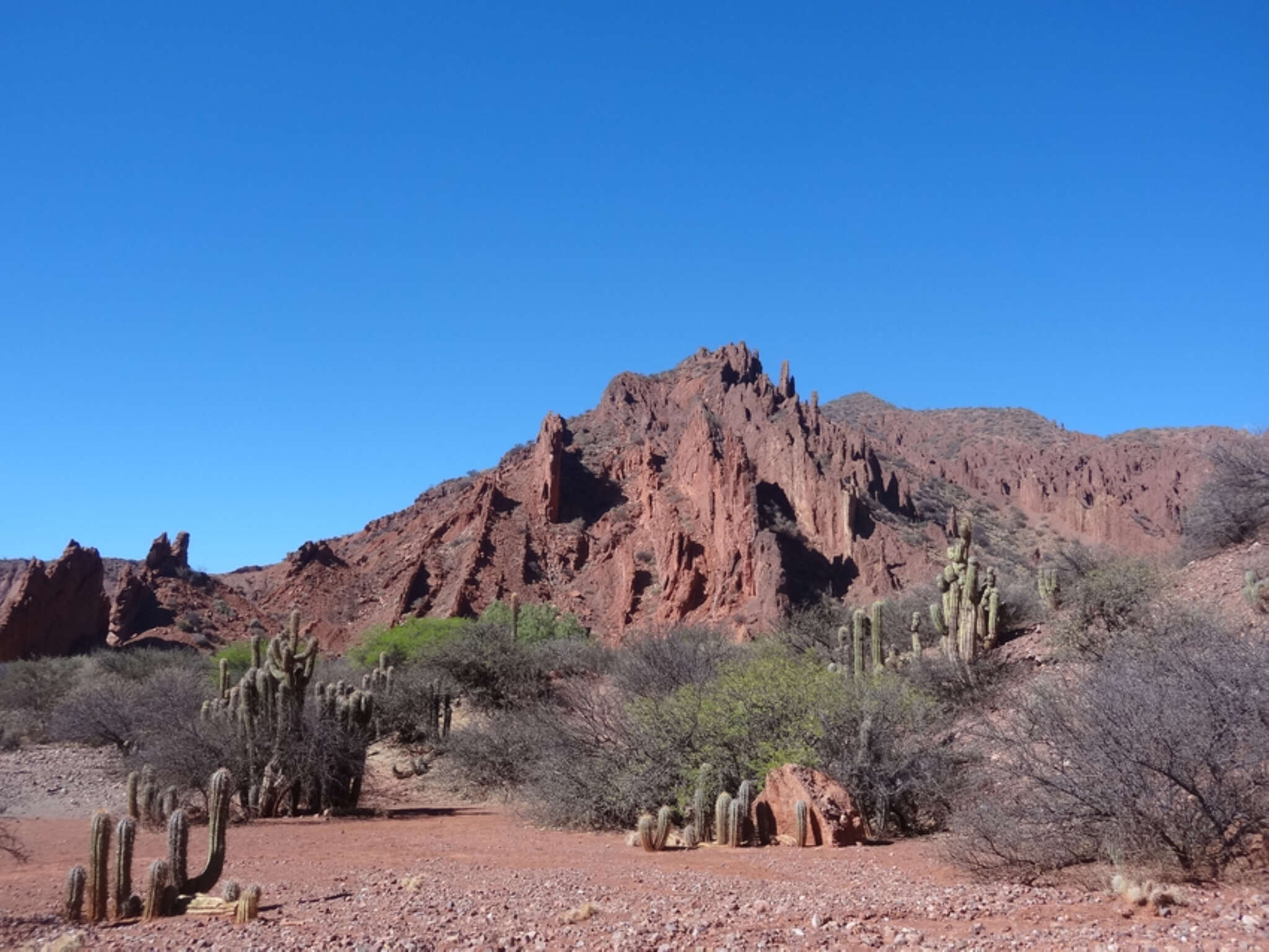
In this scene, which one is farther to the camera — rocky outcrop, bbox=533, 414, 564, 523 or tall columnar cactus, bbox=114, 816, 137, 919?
rocky outcrop, bbox=533, 414, 564, 523

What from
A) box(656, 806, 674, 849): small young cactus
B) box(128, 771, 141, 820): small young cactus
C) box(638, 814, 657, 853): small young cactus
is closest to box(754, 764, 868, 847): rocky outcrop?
box(656, 806, 674, 849): small young cactus

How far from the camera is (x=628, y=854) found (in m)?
12.8

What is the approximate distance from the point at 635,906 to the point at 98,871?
5339mm

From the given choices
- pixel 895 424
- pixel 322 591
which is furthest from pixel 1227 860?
pixel 895 424

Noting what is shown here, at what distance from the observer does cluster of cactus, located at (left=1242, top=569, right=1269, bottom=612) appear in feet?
56.8

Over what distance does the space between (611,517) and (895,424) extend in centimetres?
5043

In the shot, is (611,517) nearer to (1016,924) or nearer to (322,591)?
(322,591)

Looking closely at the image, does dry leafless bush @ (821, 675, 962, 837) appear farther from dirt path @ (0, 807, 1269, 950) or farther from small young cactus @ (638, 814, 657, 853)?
small young cactus @ (638, 814, 657, 853)

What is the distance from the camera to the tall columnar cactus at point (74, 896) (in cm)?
938

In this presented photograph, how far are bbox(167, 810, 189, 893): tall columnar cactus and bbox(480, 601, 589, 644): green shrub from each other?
33844 mm

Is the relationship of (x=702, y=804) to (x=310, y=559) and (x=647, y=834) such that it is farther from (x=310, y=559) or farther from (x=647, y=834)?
(x=310, y=559)

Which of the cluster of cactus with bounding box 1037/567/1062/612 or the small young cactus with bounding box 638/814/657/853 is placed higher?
the cluster of cactus with bounding box 1037/567/1062/612

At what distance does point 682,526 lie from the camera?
182ft

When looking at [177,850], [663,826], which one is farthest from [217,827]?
[663,826]
